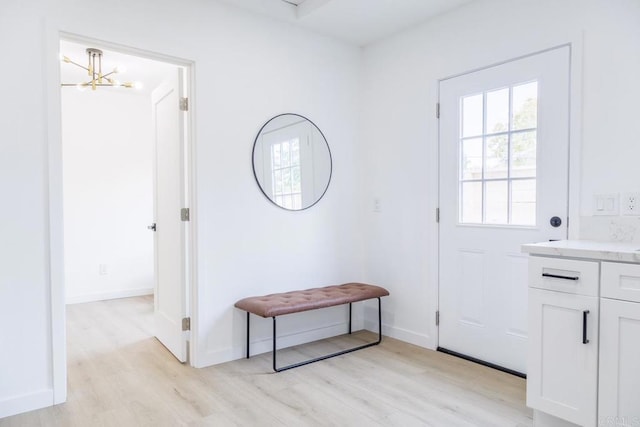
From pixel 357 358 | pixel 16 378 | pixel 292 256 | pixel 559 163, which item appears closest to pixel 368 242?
pixel 292 256

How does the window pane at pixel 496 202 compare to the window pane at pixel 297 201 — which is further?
the window pane at pixel 297 201

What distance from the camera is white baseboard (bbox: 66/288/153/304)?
482 centimetres

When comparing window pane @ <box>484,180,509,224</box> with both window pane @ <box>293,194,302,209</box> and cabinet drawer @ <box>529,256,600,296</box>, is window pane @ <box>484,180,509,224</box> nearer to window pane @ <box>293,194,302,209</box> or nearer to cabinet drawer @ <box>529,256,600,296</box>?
cabinet drawer @ <box>529,256,600,296</box>

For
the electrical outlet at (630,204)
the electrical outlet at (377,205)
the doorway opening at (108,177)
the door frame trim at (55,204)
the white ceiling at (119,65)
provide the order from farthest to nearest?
the doorway opening at (108,177) < the white ceiling at (119,65) < the electrical outlet at (377,205) < the door frame trim at (55,204) < the electrical outlet at (630,204)

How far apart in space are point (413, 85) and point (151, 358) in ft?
9.32

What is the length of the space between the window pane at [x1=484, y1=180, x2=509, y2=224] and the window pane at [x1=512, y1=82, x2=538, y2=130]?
38cm

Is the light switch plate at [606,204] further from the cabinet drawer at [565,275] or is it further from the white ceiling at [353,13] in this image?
the white ceiling at [353,13]

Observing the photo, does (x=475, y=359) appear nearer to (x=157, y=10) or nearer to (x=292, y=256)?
(x=292, y=256)

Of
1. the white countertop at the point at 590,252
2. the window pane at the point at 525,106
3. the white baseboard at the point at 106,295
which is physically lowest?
the white baseboard at the point at 106,295

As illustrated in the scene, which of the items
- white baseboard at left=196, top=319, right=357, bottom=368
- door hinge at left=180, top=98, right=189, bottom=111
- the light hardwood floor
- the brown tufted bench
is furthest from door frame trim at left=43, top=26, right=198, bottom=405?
the brown tufted bench

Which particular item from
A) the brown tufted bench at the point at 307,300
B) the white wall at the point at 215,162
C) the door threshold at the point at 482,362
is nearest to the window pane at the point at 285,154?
the white wall at the point at 215,162

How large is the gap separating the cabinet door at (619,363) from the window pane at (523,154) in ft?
3.51

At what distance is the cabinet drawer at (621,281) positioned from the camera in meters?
1.65

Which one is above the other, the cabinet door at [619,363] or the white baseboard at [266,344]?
the cabinet door at [619,363]
